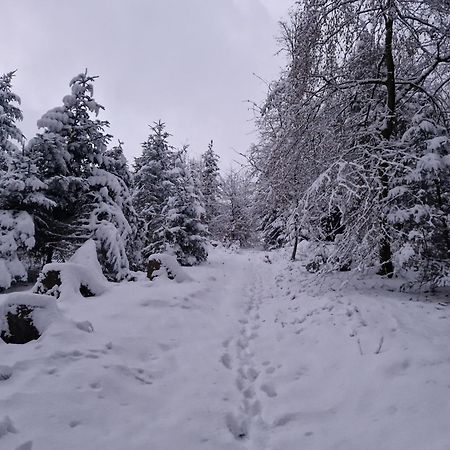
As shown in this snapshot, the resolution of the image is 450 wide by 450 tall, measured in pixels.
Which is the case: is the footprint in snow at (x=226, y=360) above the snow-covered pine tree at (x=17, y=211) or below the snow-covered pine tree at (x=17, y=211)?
below

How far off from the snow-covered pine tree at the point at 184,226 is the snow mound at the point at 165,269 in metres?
6.63

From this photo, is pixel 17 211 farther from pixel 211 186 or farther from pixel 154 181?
pixel 211 186

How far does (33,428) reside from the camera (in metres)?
3.16

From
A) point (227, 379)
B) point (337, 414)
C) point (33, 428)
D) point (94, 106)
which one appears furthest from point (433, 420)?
point (94, 106)

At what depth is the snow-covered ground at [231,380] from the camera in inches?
132

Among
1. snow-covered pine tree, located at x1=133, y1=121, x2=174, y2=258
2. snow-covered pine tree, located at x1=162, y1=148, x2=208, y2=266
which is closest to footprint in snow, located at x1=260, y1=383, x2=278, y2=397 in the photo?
snow-covered pine tree, located at x1=162, y1=148, x2=208, y2=266

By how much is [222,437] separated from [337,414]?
135 centimetres

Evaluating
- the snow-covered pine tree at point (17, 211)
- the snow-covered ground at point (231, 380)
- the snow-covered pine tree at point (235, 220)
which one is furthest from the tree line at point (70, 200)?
the snow-covered pine tree at point (235, 220)

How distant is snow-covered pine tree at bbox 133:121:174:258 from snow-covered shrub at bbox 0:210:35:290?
33.2ft

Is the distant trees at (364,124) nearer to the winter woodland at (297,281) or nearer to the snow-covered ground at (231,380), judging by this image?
the winter woodland at (297,281)

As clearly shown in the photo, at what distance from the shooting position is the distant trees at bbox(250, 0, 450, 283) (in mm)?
7258

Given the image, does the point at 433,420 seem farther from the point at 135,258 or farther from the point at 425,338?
the point at 135,258

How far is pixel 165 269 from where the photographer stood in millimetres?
10336

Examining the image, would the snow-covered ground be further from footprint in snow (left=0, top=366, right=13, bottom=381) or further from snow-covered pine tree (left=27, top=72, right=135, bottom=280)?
snow-covered pine tree (left=27, top=72, right=135, bottom=280)
